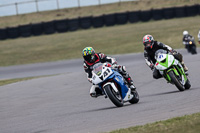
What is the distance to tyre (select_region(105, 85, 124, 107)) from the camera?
874cm

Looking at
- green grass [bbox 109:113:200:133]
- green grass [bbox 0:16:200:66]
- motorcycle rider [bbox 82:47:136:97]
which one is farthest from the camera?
green grass [bbox 0:16:200:66]

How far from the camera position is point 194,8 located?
34.9 metres

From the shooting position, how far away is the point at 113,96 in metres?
8.81

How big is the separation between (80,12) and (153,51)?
33.5 metres

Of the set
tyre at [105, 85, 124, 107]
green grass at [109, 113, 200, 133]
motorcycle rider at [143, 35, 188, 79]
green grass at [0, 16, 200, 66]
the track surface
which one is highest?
motorcycle rider at [143, 35, 188, 79]

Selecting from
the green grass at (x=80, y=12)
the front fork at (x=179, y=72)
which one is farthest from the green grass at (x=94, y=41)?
the front fork at (x=179, y=72)

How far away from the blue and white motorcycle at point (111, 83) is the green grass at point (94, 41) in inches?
780

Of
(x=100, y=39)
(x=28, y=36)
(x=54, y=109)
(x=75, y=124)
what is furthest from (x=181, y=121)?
(x=28, y=36)

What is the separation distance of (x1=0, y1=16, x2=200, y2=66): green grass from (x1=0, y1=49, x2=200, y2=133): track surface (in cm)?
1264

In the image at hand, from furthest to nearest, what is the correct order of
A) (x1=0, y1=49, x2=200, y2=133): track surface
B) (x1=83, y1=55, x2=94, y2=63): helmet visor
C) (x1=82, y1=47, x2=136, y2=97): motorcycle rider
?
(x1=83, y1=55, x2=94, y2=63): helmet visor
(x1=82, y1=47, x2=136, y2=97): motorcycle rider
(x1=0, y1=49, x2=200, y2=133): track surface

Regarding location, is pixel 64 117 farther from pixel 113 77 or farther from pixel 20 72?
pixel 20 72

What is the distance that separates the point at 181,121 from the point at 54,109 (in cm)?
450

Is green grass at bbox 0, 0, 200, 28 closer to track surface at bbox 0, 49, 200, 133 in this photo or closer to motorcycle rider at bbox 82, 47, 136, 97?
track surface at bbox 0, 49, 200, 133

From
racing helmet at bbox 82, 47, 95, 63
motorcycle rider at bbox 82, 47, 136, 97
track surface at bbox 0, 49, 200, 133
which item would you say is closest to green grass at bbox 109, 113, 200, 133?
track surface at bbox 0, 49, 200, 133
